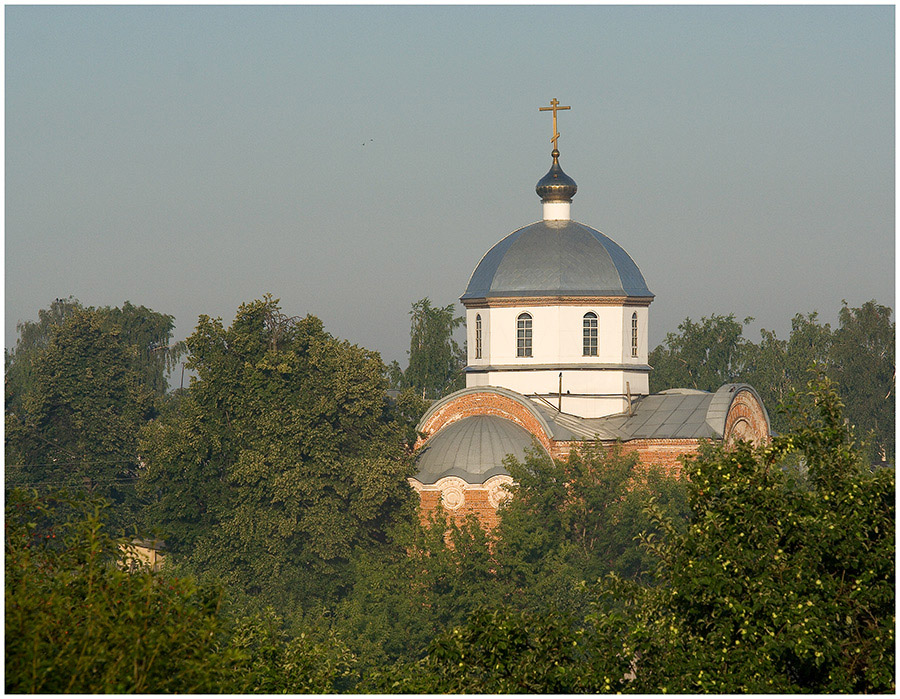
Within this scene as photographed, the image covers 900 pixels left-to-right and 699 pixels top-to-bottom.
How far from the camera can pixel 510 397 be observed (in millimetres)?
27016

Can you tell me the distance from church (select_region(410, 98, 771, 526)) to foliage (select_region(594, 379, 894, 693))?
562 inches

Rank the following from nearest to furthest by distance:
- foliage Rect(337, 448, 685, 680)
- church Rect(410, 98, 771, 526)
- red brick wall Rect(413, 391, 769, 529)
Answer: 1. foliage Rect(337, 448, 685, 680)
2. red brick wall Rect(413, 391, 769, 529)
3. church Rect(410, 98, 771, 526)

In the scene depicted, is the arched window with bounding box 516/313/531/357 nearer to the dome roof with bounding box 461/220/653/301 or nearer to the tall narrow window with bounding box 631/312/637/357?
the dome roof with bounding box 461/220/653/301

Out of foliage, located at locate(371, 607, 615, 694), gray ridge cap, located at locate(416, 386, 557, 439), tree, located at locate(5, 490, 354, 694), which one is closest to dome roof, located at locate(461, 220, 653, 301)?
gray ridge cap, located at locate(416, 386, 557, 439)

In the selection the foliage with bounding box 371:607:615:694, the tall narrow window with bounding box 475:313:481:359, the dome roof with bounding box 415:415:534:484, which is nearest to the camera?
the foliage with bounding box 371:607:615:694

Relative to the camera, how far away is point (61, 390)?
37094 millimetres

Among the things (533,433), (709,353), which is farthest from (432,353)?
(533,433)

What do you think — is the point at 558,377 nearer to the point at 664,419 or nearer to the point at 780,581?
the point at 664,419

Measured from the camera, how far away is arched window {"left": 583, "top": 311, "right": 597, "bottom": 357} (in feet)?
92.5

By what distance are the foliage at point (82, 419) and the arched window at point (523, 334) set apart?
40.1 feet

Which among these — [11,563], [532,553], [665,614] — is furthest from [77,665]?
[532,553]

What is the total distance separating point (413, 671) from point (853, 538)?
4.63m

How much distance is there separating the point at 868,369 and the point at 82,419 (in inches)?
1075

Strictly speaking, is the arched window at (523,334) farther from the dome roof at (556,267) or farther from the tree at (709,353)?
the tree at (709,353)
